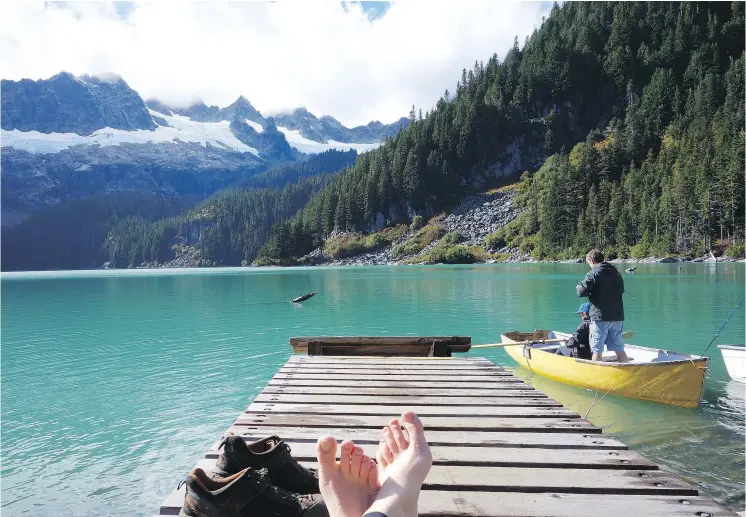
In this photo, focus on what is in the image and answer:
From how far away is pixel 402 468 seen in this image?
10.4 ft

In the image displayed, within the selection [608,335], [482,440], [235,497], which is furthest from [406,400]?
[608,335]

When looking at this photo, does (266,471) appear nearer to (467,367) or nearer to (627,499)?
(627,499)

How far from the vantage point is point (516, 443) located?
478cm

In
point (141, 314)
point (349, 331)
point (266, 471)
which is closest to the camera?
point (266, 471)

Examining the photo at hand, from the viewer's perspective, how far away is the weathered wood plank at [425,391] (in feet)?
22.4

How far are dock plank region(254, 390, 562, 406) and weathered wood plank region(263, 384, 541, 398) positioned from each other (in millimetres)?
122

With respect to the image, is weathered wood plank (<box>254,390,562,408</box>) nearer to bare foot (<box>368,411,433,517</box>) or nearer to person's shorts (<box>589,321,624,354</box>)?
bare foot (<box>368,411,433,517</box>)

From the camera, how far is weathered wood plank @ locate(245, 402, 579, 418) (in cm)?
579

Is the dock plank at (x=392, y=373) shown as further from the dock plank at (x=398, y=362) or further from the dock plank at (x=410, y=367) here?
the dock plank at (x=398, y=362)

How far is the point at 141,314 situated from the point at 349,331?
1723 cm

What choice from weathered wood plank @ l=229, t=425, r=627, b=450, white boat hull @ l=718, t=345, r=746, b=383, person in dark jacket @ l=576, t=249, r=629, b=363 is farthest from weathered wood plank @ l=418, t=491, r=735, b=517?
white boat hull @ l=718, t=345, r=746, b=383

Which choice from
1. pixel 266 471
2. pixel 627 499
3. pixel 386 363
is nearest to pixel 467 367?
pixel 386 363

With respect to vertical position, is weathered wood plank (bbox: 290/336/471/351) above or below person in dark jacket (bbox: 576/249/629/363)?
below

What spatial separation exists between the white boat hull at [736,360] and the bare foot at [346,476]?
37.4 feet
